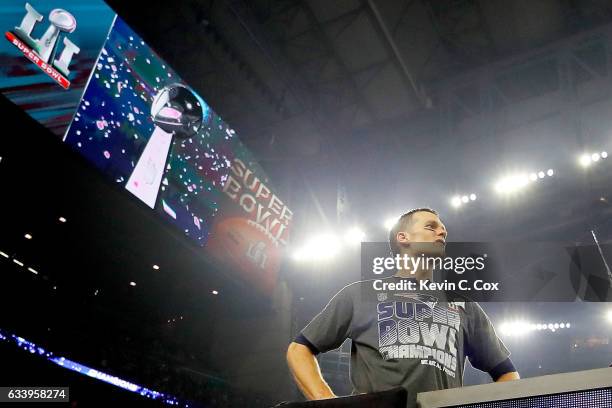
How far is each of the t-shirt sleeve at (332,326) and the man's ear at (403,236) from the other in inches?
13.6

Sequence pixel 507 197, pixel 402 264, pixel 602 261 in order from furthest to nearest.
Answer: pixel 507 197, pixel 602 261, pixel 402 264

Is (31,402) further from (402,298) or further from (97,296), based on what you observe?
(402,298)

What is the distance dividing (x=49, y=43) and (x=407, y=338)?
257 inches

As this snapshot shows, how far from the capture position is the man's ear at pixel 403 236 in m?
2.17

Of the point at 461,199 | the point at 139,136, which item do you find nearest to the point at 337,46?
the point at 461,199

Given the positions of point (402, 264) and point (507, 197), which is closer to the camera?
point (402, 264)

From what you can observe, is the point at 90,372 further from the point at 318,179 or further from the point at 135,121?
the point at 318,179

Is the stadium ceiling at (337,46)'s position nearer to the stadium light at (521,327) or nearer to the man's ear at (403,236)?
the stadium light at (521,327)

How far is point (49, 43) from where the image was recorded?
22.2ft

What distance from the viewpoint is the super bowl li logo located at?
6449mm

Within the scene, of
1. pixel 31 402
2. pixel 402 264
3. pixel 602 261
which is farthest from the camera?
pixel 602 261

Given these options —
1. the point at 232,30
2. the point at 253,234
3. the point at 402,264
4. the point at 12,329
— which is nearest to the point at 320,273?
the point at 253,234

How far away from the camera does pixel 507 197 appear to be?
12188 mm

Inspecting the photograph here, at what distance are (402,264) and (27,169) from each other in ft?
22.7
